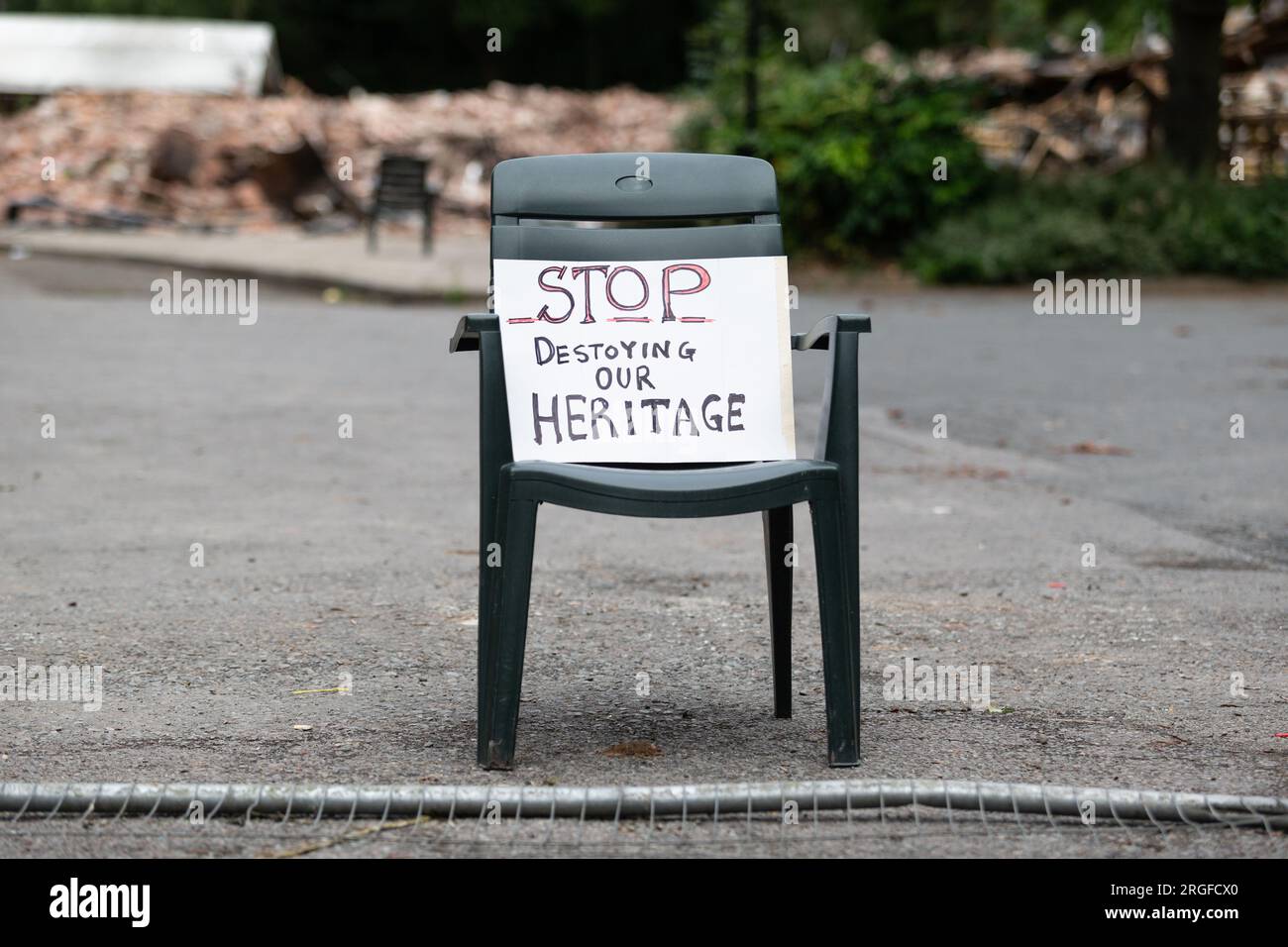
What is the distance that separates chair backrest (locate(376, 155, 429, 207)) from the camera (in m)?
20.7

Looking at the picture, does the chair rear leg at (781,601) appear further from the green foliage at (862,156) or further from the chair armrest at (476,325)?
the green foliage at (862,156)

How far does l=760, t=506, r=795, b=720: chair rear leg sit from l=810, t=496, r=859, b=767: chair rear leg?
409 millimetres

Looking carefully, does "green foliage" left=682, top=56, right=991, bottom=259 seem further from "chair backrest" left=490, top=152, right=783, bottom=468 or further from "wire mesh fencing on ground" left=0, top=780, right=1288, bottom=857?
"wire mesh fencing on ground" left=0, top=780, right=1288, bottom=857

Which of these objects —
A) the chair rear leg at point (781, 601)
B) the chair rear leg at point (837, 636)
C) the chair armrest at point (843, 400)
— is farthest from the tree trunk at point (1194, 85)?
the chair rear leg at point (837, 636)

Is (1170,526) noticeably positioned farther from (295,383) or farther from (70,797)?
(295,383)

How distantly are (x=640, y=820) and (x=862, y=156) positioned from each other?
14.6 m

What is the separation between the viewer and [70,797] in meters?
3.41

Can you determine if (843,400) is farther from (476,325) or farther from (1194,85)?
(1194,85)

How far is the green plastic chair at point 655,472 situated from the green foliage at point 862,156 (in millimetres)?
13403

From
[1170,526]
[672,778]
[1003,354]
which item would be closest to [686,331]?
[672,778]

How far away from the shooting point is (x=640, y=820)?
342 cm

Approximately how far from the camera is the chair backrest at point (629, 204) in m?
4.01

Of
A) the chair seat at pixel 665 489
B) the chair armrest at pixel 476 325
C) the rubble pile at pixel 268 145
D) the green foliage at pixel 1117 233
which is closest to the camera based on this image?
the chair seat at pixel 665 489
